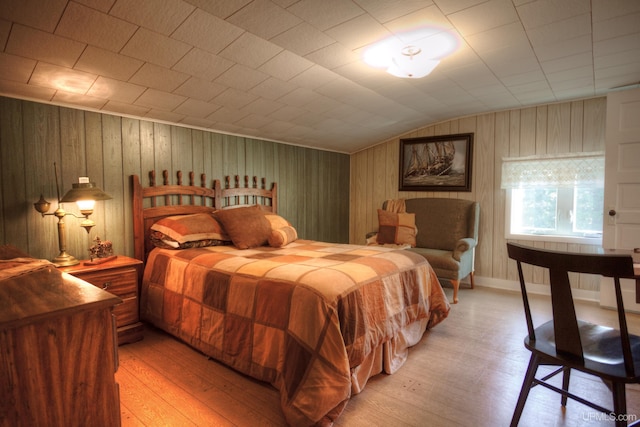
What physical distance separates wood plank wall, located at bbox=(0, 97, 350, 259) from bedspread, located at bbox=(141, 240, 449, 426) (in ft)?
2.15

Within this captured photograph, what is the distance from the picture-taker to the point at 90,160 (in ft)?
9.03

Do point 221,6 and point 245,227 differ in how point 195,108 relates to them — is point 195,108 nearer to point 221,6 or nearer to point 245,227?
point 245,227

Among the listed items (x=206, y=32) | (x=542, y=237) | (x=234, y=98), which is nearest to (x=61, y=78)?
(x=206, y=32)

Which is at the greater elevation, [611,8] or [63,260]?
[611,8]

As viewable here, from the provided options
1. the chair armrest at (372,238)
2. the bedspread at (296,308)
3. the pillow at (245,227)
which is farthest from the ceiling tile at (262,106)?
the chair armrest at (372,238)

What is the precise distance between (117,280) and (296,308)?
156 cm

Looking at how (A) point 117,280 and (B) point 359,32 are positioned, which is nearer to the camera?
(B) point 359,32

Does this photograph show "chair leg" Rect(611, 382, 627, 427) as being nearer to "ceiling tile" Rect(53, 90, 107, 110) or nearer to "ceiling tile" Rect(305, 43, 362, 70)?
"ceiling tile" Rect(305, 43, 362, 70)

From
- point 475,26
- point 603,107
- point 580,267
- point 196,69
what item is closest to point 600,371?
point 580,267

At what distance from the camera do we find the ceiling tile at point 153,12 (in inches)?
66.6

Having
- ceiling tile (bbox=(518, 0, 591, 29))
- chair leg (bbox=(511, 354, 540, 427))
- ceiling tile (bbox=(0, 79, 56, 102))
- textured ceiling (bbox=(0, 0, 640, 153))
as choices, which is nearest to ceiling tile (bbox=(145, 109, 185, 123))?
textured ceiling (bbox=(0, 0, 640, 153))

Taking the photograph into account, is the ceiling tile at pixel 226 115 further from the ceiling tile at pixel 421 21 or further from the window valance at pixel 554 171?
the window valance at pixel 554 171

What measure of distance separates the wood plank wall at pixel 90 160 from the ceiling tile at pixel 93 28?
977 millimetres

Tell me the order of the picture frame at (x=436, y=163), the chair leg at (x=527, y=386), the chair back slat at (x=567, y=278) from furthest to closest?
the picture frame at (x=436, y=163)
the chair leg at (x=527, y=386)
the chair back slat at (x=567, y=278)
